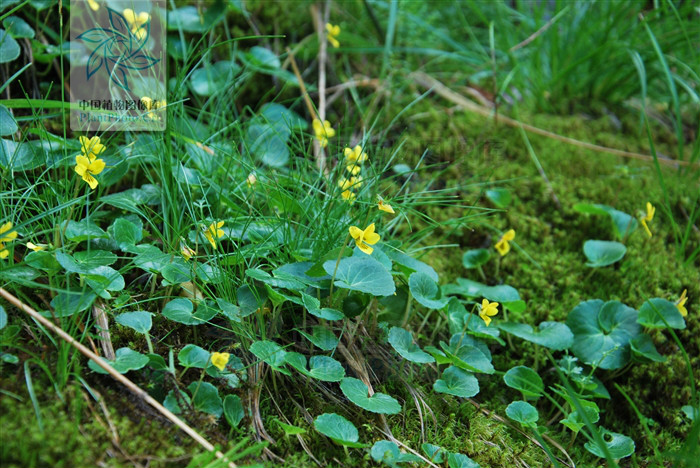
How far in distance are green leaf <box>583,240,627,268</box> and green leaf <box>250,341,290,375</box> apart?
1.12 meters

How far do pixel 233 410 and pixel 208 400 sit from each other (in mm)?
53

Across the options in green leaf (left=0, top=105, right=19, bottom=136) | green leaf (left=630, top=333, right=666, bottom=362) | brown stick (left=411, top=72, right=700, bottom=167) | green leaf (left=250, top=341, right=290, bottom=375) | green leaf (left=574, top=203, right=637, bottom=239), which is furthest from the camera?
brown stick (left=411, top=72, right=700, bottom=167)

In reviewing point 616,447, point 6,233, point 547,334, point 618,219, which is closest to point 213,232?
point 6,233

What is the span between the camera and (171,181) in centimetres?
144

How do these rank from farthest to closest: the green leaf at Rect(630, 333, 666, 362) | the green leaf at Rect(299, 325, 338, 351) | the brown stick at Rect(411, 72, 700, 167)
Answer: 1. the brown stick at Rect(411, 72, 700, 167)
2. the green leaf at Rect(630, 333, 666, 362)
3. the green leaf at Rect(299, 325, 338, 351)

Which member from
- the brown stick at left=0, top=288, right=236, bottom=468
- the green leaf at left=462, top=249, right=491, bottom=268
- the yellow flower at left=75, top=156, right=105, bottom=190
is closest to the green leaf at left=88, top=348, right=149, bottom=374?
the brown stick at left=0, top=288, right=236, bottom=468

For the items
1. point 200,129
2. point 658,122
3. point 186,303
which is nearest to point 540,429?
point 186,303

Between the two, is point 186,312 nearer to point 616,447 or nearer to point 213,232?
point 213,232

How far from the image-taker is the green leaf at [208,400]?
3.51 ft

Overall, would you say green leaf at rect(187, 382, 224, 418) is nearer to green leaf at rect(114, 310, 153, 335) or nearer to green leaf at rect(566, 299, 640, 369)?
green leaf at rect(114, 310, 153, 335)

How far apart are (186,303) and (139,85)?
0.88 m

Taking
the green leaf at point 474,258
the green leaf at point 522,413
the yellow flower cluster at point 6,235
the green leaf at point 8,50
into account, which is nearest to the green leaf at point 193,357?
the yellow flower cluster at point 6,235

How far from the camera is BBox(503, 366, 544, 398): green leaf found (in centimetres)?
138

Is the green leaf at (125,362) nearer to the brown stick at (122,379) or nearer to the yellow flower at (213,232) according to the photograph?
the brown stick at (122,379)
